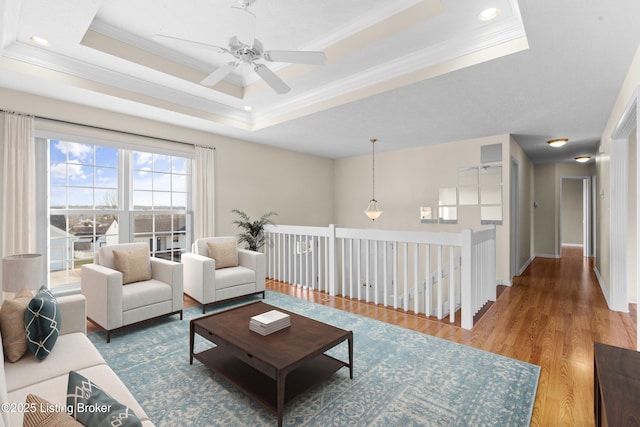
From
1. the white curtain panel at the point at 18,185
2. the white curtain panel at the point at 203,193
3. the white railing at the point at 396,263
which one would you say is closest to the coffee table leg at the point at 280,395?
the white railing at the point at 396,263

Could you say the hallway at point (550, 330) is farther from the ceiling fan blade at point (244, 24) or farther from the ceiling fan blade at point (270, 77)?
the ceiling fan blade at point (244, 24)

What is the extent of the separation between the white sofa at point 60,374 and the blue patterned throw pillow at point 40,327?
0.19 feet

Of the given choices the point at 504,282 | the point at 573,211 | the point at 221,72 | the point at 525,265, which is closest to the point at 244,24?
the point at 221,72

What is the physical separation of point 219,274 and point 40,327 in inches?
87.5

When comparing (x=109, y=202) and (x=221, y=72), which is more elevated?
(x=221, y=72)

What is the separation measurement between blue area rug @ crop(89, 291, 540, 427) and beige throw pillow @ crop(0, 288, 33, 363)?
0.75m

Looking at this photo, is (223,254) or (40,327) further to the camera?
(223,254)

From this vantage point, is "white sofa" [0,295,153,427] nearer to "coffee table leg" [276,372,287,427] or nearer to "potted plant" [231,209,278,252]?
"coffee table leg" [276,372,287,427]

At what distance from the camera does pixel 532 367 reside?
2.47 meters

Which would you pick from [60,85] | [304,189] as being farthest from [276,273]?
[60,85]

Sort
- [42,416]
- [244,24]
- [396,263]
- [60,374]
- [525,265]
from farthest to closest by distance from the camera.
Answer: [525,265] < [396,263] < [244,24] < [60,374] < [42,416]

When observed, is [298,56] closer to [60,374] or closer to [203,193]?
[60,374]

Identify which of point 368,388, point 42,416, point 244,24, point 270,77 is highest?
point 244,24

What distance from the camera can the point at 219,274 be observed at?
3975 millimetres
